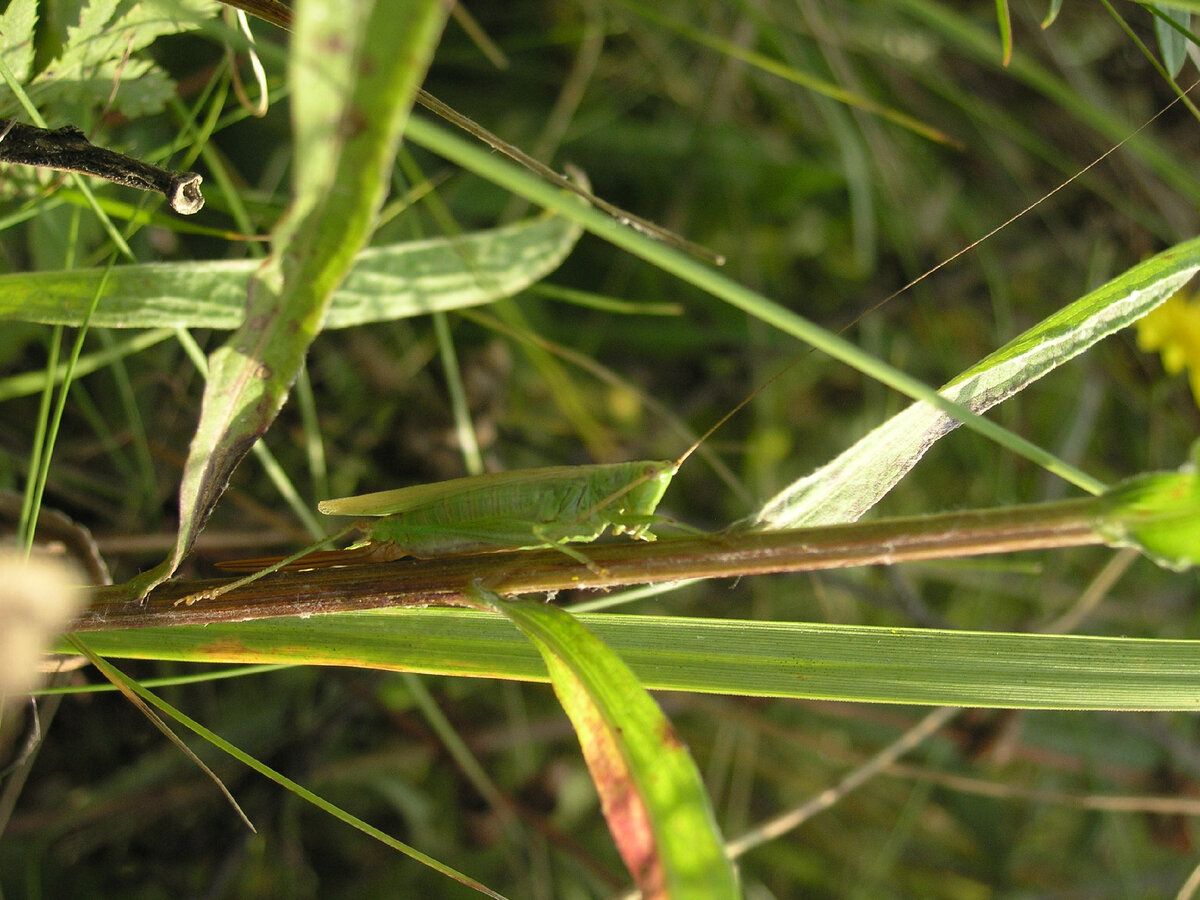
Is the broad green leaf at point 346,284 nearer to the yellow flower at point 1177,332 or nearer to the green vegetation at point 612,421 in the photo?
the green vegetation at point 612,421

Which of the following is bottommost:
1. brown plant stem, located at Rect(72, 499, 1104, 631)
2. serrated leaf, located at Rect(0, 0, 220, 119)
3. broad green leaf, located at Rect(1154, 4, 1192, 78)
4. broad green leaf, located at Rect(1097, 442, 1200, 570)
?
brown plant stem, located at Rect(72, 499, 1104, 631)

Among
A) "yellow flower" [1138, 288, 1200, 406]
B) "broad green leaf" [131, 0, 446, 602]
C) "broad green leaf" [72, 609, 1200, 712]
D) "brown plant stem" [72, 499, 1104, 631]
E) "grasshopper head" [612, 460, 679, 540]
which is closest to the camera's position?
"broad green leaf" [131, 0, 446, 602]

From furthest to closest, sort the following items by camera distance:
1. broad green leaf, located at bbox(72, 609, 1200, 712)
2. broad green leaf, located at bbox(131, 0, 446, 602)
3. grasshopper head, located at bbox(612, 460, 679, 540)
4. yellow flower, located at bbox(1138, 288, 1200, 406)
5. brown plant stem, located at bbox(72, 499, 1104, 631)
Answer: yellow flower, located at bbox(1138, 288, 1200, 406), grasshopper head, located at bbox(612, 460, 679, 540), broad green leaf, located at bbox(72, 609, 1200, 712), brown plant stem, located at bbox(72, 499, 1104, 631), broad green leaf, located at bbox(131, 0, 446, 602)

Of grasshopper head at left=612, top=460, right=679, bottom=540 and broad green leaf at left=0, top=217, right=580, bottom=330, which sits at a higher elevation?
broad green leaf at left=0, top=217, right=580, bottom=330

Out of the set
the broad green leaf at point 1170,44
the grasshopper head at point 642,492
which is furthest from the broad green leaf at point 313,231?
the broad green leaf at point 1170,44

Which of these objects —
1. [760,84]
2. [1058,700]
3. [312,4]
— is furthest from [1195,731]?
[312,4]

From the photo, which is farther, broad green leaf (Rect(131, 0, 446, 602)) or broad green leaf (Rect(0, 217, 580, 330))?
broad green leaf (Rect(0, 217, 580, 330))

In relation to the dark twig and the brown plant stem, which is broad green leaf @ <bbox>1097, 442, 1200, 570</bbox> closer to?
the brown plant stem

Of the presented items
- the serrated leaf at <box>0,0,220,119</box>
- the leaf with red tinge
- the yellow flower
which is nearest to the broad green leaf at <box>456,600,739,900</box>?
the leaf with red tinge

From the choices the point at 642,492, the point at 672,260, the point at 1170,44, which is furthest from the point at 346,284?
the point at 1170,44
